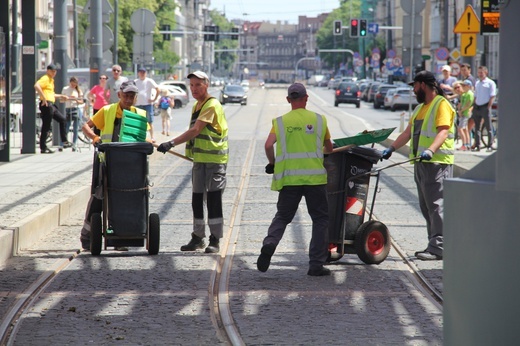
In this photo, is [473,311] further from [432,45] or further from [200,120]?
[432,45]

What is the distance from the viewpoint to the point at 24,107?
75.3 ft

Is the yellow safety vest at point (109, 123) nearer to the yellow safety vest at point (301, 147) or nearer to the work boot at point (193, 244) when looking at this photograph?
the work boot at point (193, 244)

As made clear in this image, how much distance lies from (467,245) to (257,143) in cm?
2528

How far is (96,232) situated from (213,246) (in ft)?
3.68

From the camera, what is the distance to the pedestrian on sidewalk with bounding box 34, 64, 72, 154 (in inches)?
909

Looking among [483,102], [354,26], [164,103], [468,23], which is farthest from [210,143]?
[354,26]

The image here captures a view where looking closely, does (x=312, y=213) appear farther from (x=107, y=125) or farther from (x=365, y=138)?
(x=107, y=125)

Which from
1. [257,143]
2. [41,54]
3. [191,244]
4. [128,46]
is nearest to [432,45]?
[128,46]

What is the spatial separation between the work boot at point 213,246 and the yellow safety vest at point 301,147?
170 centimetres

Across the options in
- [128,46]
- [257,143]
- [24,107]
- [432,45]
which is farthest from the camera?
[432,45]

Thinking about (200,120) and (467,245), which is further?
(200,120)

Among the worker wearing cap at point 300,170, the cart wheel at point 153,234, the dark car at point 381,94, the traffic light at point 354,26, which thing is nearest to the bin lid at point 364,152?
the worker wearing cap at point 300,170

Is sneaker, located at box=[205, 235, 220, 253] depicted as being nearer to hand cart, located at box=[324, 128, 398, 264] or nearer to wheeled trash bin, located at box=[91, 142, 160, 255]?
wheeled trash bin, located at box=[91, 142, 160, 255]

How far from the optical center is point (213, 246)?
444 inches
